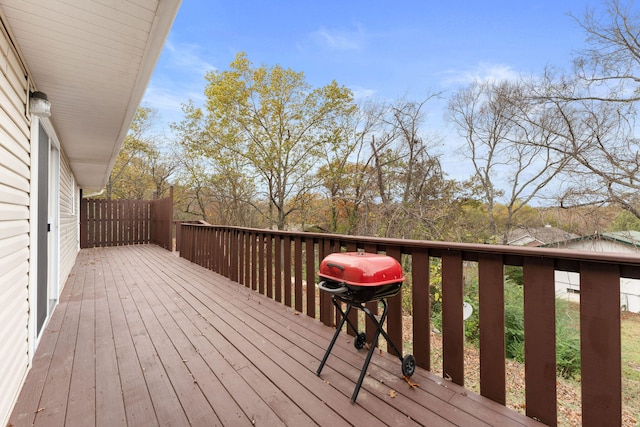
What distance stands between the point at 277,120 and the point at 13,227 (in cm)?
1041

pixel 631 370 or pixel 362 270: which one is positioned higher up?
pixel 362 270

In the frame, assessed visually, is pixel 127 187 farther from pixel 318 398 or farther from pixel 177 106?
pixel 318 398

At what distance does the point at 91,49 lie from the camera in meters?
1.91

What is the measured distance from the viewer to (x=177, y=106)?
41.8ft

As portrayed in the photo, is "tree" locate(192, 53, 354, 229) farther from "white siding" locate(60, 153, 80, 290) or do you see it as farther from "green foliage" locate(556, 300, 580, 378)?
"green foliage" locate(556, 300, 580, 378)

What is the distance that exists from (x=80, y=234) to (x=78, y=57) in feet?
32.4

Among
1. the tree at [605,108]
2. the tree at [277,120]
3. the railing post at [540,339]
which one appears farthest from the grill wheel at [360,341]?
the tree at [277,120]

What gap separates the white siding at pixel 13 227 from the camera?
5.24ft

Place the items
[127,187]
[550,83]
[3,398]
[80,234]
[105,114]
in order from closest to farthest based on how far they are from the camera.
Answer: [3,398]
[105,114]
[550,83]
[80,234]
[127,187]

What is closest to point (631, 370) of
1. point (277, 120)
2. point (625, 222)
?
point (625, 222)

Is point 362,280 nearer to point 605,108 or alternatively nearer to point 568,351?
point 568,351

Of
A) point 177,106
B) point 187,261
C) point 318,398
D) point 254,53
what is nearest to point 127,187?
point 177,106

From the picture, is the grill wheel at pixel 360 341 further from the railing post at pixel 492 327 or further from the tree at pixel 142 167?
the tree at pixel 142 167

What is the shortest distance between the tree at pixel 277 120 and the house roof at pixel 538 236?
6854 mm
